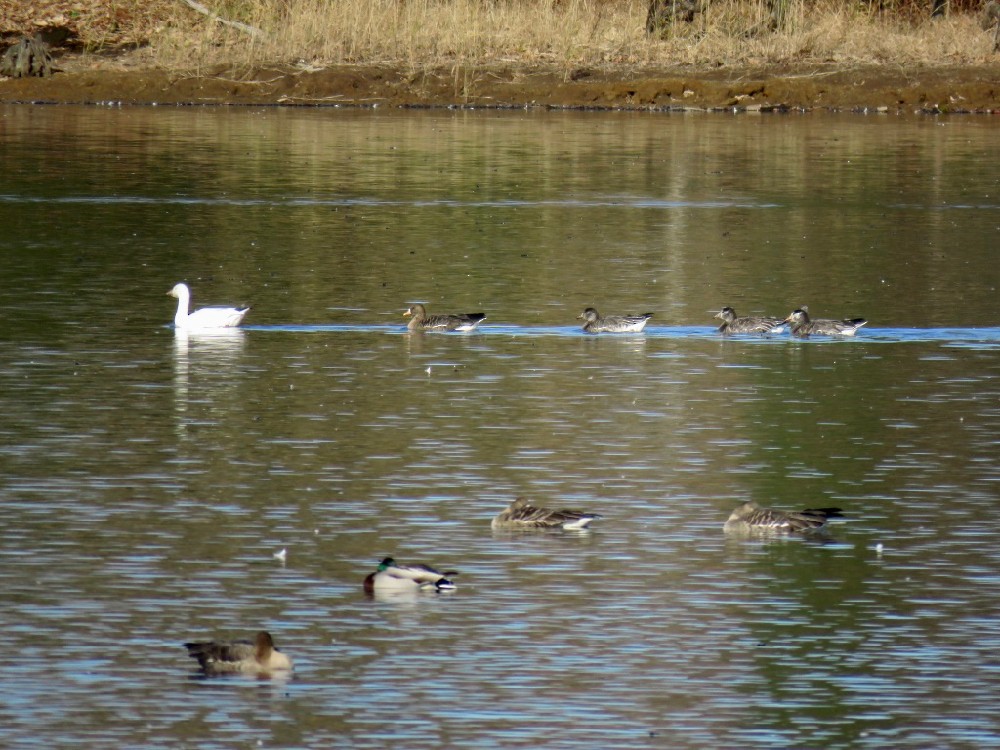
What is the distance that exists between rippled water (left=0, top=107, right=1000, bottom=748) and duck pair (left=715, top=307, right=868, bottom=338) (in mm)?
185

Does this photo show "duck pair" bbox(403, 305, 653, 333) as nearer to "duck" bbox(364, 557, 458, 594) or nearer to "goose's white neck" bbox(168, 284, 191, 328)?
"goose's white neck" bbox(168, 284, 191, 328)

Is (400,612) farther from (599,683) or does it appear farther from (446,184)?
(446,184)

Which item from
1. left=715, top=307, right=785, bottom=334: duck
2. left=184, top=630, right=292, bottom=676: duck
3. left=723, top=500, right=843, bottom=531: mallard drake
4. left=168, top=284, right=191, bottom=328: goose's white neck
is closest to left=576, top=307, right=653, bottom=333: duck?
left=715, top=307, right=785, bottom=334: duck

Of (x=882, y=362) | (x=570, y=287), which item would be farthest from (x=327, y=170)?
(x=882, y=362)

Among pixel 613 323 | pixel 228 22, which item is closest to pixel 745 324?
pixel 613 323

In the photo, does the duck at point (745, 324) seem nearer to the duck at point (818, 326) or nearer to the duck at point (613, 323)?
the duck at point (818, 326)

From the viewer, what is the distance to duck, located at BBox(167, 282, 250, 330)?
2170 cm

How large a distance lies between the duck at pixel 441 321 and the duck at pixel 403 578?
954cm

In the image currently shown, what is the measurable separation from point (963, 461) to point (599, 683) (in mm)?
6021

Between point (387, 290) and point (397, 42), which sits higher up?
point (397, 42)

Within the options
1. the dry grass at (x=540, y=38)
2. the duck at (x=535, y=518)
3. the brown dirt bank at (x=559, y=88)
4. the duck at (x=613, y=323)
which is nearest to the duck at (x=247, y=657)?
the duck at (x=535, y=518)

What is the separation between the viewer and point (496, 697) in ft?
34.4

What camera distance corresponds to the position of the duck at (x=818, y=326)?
21719 mm

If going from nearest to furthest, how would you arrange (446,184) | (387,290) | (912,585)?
(912,585) < (387,290) < (446,184)
